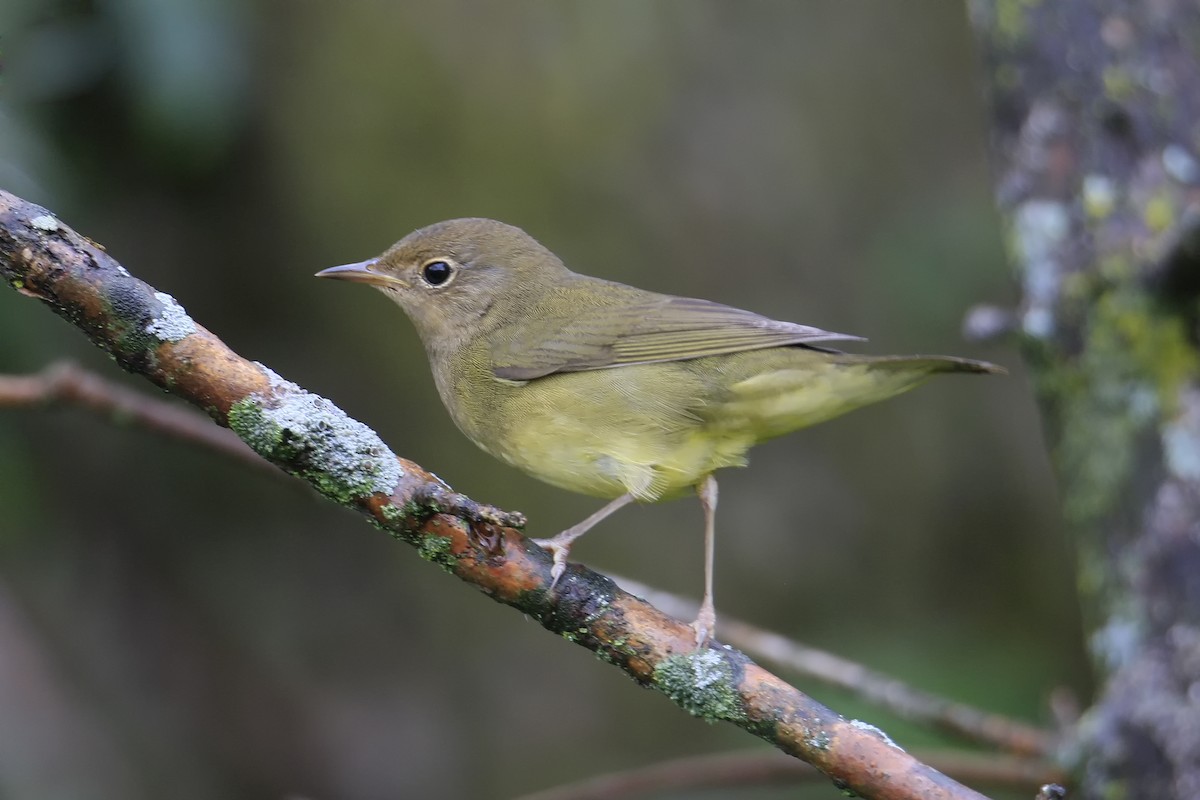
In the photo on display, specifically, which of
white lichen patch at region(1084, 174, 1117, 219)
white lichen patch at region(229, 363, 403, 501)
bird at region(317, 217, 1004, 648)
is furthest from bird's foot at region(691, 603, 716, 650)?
white lichen patch at region(1084, 174, 1117, 219)

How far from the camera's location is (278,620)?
20.0 feet

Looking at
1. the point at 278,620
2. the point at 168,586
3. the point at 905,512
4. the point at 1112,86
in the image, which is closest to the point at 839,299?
the point at 905,512

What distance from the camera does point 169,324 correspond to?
2148 mm

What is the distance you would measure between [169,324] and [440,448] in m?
3.80

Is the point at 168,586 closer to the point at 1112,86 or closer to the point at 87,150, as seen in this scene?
the point at 87,150

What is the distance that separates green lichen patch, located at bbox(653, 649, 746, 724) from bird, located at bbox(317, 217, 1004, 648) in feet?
2.78

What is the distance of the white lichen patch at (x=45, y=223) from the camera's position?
80.5 inches

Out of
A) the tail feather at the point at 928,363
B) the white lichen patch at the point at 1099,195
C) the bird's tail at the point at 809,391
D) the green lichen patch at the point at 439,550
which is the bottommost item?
the green lichen patch at the point at 439,550

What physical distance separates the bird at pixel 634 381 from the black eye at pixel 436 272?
0.08 metres

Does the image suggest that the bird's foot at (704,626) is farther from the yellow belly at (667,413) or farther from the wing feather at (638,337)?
the wing feather at (638,337)

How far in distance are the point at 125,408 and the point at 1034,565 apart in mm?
5085

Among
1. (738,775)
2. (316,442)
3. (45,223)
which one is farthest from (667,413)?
(45,223)

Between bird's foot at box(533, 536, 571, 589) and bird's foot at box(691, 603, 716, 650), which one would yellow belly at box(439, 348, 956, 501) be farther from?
bird's foot at box(533, 536, 571, 589)

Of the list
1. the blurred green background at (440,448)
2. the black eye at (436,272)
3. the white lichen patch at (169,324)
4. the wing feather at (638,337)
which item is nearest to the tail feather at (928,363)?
the wing feather at (638,337)
